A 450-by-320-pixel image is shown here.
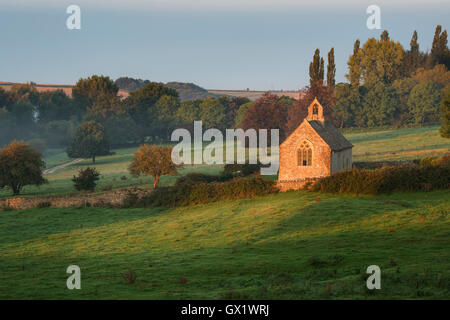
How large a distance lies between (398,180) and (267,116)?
1997 inches

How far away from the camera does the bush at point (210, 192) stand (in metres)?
48.9

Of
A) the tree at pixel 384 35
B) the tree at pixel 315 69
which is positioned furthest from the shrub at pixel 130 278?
the tree at pixel 384 35

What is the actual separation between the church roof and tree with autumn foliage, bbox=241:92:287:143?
115 feet

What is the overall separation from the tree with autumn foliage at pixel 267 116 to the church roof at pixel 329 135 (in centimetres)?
3500

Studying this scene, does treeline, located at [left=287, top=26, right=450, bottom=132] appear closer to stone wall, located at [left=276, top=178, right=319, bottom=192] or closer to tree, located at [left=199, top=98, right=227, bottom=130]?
tree, located at [left=199, top=98, right=227, bottom=130]

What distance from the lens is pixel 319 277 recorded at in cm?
2109

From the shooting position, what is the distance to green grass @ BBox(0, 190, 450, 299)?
1938cm

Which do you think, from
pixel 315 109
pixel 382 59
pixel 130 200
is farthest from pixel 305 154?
pixel 382 59

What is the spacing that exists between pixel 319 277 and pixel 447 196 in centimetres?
2286

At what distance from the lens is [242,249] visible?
28.7 meters

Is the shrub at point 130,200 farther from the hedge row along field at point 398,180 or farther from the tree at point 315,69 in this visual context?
the tree at point 315,69

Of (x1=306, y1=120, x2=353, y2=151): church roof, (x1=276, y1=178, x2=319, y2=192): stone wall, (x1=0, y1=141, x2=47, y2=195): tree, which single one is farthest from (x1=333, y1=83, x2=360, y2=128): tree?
Result: (x1=276, y1=178, x2=319, y2=192): stone wall

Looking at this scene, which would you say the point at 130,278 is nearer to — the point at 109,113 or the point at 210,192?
the point at 210,192
